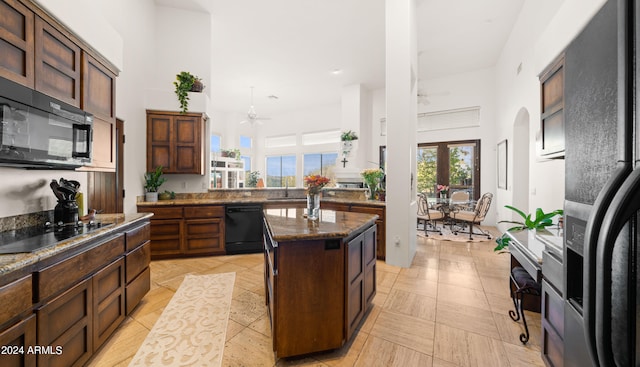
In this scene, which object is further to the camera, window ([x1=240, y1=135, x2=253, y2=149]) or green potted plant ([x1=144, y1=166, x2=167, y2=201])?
window ([x1=240, y1=135, x2=253, y2=149])

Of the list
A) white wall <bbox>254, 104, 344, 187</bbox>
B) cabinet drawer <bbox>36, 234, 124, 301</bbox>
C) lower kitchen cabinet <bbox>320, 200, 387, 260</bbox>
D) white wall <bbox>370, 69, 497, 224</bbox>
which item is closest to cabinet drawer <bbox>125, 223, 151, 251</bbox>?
cabinet drawer <bbox>36, 234, 124, 301</bbox>

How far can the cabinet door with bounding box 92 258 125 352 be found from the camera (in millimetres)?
1748

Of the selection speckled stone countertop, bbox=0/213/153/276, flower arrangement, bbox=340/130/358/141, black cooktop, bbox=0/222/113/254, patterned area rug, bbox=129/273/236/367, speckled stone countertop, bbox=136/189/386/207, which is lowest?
patterned area rug, bbox=129/273/236/367

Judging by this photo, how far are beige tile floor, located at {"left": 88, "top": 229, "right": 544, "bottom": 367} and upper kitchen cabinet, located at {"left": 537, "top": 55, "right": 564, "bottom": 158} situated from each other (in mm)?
1547

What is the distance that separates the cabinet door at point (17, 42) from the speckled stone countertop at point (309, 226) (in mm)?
Result: 1838

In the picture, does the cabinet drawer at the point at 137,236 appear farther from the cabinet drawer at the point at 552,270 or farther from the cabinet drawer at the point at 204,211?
the cabinet drawer at the point at 552,270

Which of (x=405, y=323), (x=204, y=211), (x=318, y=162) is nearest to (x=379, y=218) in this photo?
(x=405, y=323)

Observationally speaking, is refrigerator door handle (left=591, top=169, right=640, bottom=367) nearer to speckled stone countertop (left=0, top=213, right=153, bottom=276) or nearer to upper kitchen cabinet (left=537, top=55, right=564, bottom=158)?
upper kitchen cabinet (left=537, top=55, right=564, bottom=158)

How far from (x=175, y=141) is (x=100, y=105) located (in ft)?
6.08

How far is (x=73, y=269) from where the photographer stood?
1528mm

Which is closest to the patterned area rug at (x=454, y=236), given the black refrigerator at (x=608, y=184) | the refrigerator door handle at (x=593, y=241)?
the black refrigerator at (x=608, y=184)

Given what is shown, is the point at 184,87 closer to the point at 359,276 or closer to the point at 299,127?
the point at 359,276

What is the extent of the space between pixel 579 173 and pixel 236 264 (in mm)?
3846

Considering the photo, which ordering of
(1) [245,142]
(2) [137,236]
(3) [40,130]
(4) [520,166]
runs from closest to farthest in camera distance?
(3) [40,130], (2) [137,236], (4) [520,166], (1) [245,142]
